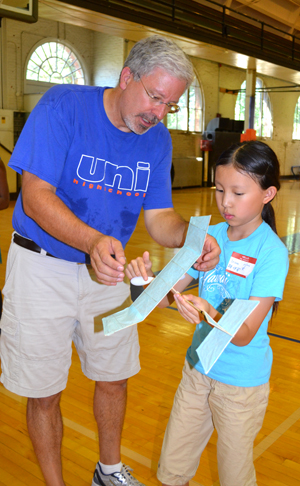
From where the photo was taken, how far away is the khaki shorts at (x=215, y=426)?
1.37 m

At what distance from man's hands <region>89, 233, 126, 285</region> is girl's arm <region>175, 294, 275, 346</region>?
0.16 metres

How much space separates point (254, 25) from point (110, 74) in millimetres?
4224

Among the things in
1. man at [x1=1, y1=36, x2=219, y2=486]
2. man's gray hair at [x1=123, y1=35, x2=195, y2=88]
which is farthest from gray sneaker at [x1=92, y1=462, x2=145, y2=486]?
man's gray hair at [x1=123, y1=35, x2=195, y2=88]

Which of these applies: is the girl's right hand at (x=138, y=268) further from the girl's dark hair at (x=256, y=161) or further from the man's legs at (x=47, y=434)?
the man's legs at (x=47, y=434)

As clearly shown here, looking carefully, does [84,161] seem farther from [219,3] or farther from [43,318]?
[219,3]

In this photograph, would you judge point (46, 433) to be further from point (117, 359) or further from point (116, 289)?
point (116, 289)

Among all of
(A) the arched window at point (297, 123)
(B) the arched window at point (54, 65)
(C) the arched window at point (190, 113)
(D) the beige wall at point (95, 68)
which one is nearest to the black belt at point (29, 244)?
(D) the beige wall at point (95, 68)

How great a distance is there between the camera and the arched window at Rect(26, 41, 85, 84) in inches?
494

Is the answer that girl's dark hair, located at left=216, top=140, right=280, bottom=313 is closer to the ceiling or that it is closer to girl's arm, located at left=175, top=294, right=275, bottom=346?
girl's arm, located at left=175, top=294, right=275, bottom=346

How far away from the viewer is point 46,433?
5.34 ft

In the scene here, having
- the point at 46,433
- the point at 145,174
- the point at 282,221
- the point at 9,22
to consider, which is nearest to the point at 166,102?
the point at 145,174

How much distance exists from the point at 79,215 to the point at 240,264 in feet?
1.88

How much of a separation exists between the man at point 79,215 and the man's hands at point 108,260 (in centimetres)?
28

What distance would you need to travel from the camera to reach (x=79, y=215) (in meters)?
1.61
